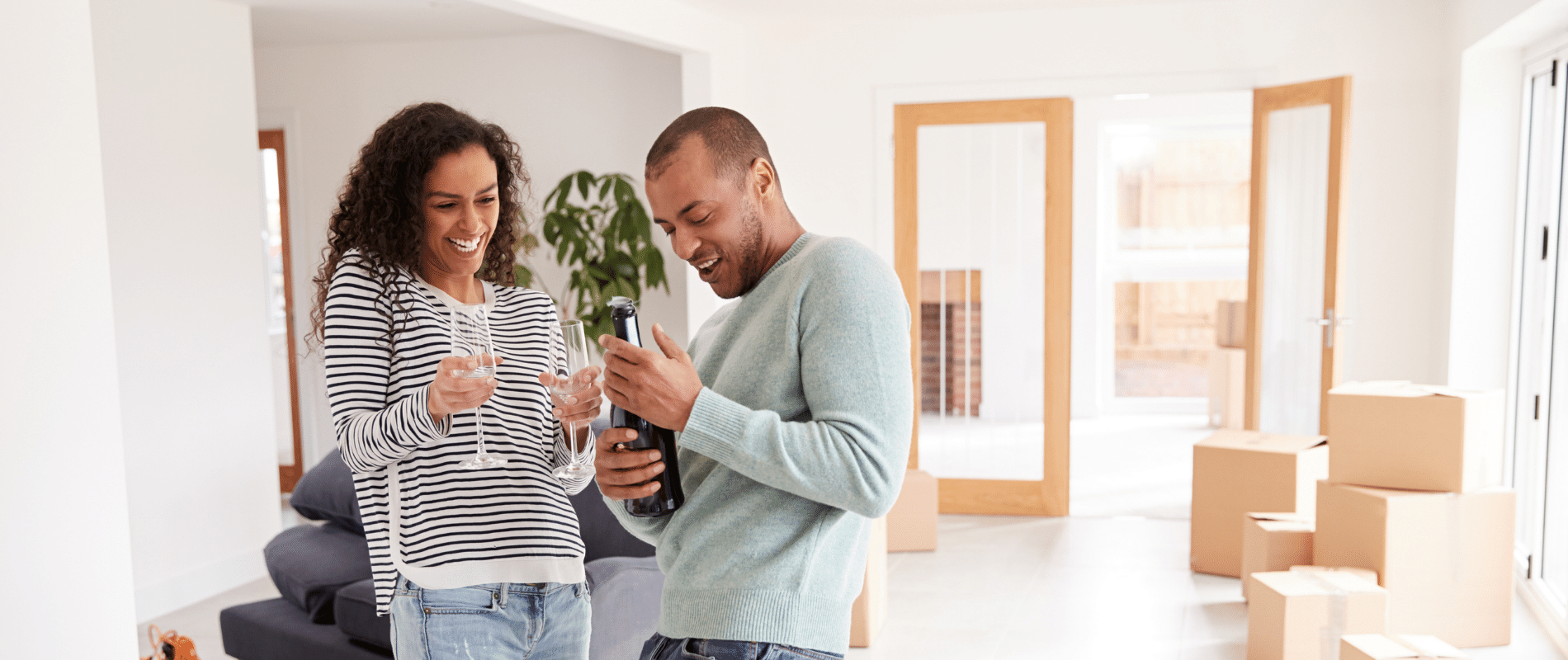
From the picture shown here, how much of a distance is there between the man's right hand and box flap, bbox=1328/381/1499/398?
294cm

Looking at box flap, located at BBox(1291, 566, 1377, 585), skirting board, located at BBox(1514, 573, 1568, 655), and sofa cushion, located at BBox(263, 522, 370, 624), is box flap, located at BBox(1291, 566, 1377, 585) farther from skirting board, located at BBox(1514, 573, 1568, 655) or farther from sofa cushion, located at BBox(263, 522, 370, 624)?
sofa cushion, located at BBox(263, 522, 370, 624)

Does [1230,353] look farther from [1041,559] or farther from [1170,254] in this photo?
[1041,559]

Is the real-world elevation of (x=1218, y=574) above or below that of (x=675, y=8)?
below

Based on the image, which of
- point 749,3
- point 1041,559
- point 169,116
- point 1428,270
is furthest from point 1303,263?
point 169,116

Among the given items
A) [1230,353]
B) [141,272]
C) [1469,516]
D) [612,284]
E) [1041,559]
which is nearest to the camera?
[1469,516]

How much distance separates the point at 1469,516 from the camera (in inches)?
125

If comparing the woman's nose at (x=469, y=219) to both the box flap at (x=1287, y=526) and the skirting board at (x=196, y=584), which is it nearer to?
the box flap at (x=1287, y=526)

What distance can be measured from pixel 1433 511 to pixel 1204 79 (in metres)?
2.36

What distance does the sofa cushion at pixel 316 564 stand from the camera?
2.96 metres

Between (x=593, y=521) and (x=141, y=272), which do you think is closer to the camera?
(x=593, y=521)

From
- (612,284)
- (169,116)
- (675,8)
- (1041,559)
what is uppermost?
(675,8)

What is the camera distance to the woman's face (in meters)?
1.44

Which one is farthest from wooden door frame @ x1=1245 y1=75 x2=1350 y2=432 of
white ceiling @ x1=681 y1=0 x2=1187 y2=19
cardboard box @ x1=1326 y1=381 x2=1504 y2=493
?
cardboard box @ x1=1326 y1=381 x2=1504 y2=493

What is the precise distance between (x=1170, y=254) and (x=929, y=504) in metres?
4.67
